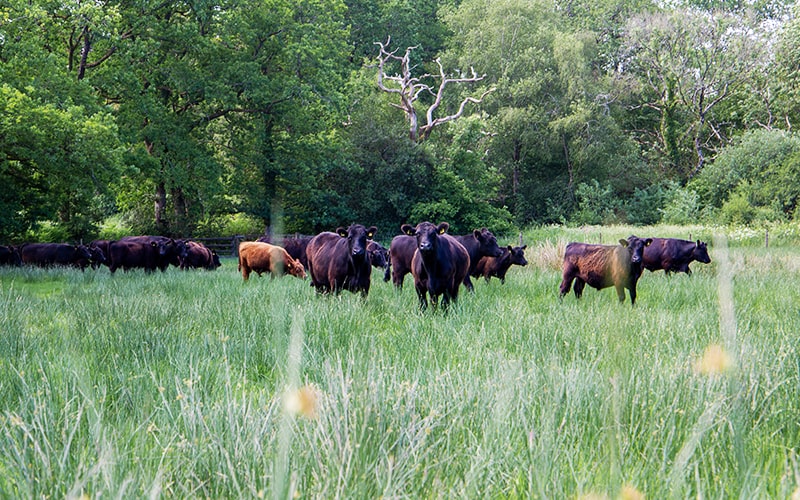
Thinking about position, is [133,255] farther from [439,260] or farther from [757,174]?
[757,174]

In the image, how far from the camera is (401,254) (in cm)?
966

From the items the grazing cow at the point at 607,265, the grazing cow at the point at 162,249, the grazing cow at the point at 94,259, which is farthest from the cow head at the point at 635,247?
the grazing cow at the point at 94,259

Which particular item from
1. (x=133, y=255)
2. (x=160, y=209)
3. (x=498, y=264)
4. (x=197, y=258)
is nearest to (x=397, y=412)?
(x=498, y=264)

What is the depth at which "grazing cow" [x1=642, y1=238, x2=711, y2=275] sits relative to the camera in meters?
14.8

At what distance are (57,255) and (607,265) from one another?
17135 mm

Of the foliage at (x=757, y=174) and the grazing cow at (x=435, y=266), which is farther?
the foliage at (x=757, y=174)

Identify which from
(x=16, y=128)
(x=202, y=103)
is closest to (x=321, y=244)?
(x=16, y=128)

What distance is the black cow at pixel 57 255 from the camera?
18.6 metres

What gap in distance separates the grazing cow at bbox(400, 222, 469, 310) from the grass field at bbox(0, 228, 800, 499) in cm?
182

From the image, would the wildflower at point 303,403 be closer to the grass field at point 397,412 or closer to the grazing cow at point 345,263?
the grass field at point 397,412

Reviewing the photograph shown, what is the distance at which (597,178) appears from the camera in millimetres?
41281

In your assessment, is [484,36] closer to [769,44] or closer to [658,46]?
[658,46]

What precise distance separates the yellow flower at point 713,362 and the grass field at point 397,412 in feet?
0.07

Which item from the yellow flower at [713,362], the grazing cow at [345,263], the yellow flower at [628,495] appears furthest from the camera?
the grazing cow at [345,263]
